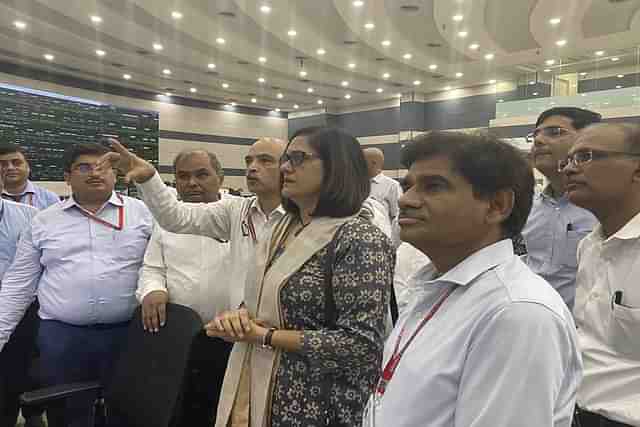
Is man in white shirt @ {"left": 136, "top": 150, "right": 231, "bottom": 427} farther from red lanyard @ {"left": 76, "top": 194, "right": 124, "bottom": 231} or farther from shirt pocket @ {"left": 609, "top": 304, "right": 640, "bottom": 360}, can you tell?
shirt pocket @ {"left": 609, "top": 304, "right": 640, "bottom": 360}

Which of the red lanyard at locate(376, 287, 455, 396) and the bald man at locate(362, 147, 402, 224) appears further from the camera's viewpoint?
the bald man at locate(362, 147, 402, 224)

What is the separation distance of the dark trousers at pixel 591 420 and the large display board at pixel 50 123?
10.0 metres

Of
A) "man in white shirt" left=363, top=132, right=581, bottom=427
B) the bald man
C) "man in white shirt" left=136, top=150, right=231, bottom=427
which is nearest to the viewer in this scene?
"man in white shirt" left=363, top=132, right=581, bottom=427

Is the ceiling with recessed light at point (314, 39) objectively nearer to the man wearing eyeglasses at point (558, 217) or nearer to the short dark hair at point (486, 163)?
the man wearing eyeglasses at point (558, 217)

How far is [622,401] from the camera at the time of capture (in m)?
1.34

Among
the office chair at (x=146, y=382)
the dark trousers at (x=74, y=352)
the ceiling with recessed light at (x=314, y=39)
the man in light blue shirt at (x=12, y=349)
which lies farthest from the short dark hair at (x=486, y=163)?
the ceiling with recessed light at (x=314, y=39)

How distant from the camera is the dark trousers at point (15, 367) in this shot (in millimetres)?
2578

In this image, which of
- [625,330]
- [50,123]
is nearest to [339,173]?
[625,330]

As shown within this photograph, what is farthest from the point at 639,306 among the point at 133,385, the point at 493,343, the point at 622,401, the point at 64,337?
the point at 64,337

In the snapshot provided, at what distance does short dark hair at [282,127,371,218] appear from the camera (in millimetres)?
1562

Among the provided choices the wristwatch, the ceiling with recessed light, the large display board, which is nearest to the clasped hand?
the wristwatch

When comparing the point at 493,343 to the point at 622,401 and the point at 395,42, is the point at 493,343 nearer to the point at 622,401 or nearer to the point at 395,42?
the point at 622,401

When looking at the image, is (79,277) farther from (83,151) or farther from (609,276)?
(609,276)

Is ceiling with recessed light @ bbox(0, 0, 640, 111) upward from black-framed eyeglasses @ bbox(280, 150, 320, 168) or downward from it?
upward
